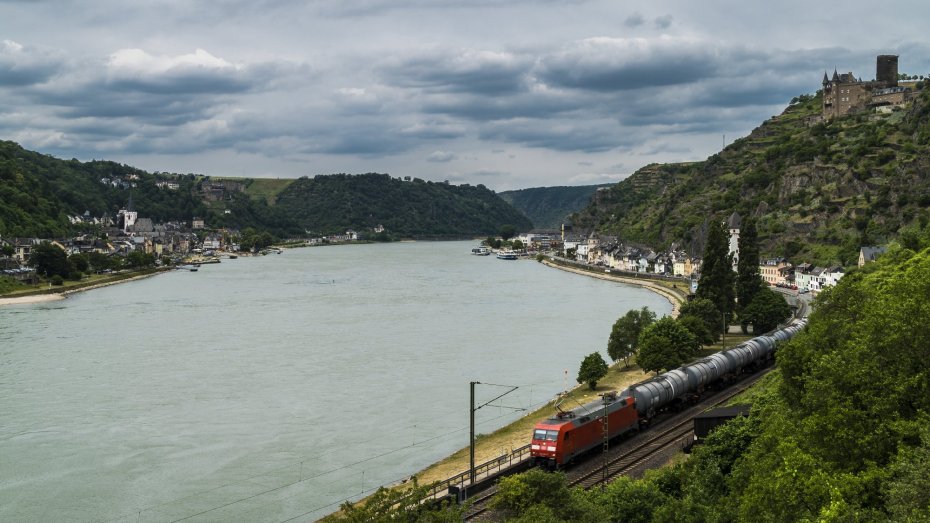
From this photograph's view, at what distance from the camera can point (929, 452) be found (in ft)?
45.0

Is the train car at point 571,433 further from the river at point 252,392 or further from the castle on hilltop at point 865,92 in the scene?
the castle on hilltop at point 865,92

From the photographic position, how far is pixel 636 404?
2995 centimetres

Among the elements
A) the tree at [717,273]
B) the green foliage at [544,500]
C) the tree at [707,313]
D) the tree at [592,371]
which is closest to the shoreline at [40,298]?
the tree at [592,371]

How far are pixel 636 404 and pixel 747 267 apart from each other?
3128 cm

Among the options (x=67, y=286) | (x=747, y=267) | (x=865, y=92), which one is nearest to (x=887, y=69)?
(x=865, y=92)

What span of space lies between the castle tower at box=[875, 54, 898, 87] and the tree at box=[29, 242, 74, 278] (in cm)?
12297

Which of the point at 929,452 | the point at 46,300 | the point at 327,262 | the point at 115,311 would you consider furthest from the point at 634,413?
the point at 327,262

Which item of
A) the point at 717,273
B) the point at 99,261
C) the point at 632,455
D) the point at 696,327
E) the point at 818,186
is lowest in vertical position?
the point at 632,455

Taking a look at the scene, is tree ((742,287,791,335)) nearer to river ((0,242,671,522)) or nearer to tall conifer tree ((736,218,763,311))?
tall conifer tree ((736,218,763,311))

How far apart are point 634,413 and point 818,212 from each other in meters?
81.2

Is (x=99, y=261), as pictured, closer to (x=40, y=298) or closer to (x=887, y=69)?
(x=40, y=298)

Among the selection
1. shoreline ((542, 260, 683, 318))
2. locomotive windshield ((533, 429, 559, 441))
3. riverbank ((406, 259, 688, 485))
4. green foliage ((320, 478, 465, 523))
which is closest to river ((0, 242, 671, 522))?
riverbank ((406, 259, 688, 485))

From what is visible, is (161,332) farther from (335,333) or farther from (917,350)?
(917,350)

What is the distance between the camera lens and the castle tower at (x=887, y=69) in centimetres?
13175
